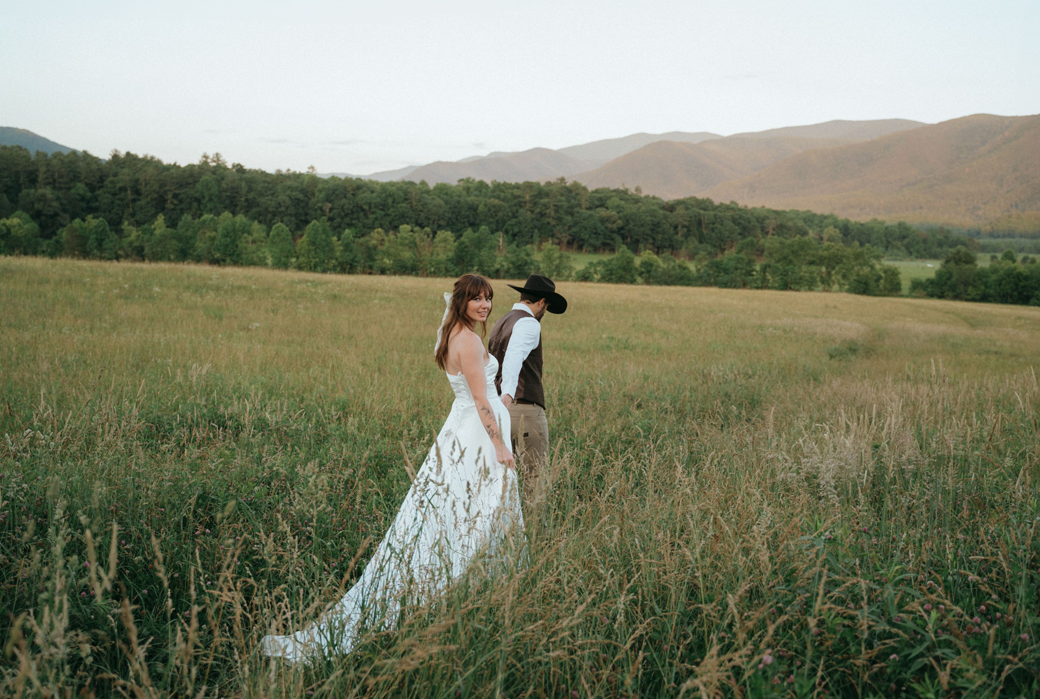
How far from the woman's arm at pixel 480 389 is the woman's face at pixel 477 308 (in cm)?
17

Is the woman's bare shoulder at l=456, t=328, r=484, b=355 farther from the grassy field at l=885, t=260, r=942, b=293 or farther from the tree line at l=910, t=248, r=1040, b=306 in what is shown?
the grassy field at l=885, t=260, r=942, b=293

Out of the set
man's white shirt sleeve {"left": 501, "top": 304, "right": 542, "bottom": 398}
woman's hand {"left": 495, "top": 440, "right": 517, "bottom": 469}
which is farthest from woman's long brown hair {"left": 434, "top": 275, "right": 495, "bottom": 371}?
woman's hand {"left": 495, "top": 440, "right": 517, "bottom": 469}

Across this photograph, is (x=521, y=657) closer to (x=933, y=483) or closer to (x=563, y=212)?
(x=933, y=483)

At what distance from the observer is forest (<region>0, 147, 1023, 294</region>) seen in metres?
76.8

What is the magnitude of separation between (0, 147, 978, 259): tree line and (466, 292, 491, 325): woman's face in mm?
87129

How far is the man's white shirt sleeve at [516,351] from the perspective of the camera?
4938 mm

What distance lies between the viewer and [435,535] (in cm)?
354

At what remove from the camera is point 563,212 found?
368ft

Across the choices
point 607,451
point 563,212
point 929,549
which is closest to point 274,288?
point 607,451

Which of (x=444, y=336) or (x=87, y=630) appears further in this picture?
(x=444, y=336)

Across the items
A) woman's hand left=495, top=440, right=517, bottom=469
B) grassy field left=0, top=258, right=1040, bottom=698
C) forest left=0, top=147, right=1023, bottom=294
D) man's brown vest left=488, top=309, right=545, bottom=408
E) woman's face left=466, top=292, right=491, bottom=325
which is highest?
forest left=0, top=147, right=1023, bottom=294

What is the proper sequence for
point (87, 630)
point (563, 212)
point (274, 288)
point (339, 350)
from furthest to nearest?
point (563, 212) < point (274, 288) < point (339, 350) < point (87, 630)

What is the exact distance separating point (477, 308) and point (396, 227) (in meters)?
101

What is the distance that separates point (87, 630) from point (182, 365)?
6.94 m
